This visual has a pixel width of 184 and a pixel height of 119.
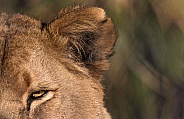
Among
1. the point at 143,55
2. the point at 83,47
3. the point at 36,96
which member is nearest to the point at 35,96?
the point at 36,96

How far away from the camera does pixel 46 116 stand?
141 inches

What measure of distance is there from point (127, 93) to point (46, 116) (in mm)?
3394

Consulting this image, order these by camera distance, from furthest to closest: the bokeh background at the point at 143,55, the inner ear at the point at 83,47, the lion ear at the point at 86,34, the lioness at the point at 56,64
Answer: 1. the bokeh background at the point at 143,55
2. the inner ear at the point at 83,47
3. the lion ear at the point at 86,34
4. the lioness at the point at 56,64

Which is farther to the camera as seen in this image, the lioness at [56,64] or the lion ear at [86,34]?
the lion ear at [86,34]

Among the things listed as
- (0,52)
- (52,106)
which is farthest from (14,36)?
(52,106)

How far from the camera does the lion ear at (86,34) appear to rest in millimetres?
3770

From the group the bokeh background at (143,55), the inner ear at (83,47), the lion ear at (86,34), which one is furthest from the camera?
the bokeh background at (143,55)

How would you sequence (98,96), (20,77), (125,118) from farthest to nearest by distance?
(125,118) < (98,96) < (20,77)

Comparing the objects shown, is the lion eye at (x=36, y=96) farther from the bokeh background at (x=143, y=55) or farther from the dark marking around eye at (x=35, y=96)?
the bokeh background at (x=143, y=55)

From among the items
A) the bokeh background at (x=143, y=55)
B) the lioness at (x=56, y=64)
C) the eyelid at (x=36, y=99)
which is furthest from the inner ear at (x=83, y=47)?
the bokeh background at (x=143, y=55)

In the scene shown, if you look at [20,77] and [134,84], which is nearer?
[20,77]

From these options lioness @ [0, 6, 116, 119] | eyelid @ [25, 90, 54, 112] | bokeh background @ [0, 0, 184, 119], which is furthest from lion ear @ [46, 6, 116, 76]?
bokeh background @ [0, 0, 184, 119]

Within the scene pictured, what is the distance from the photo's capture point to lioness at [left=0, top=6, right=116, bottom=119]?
11.4 ft

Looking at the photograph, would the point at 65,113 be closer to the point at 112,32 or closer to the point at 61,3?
the point at 112,32
